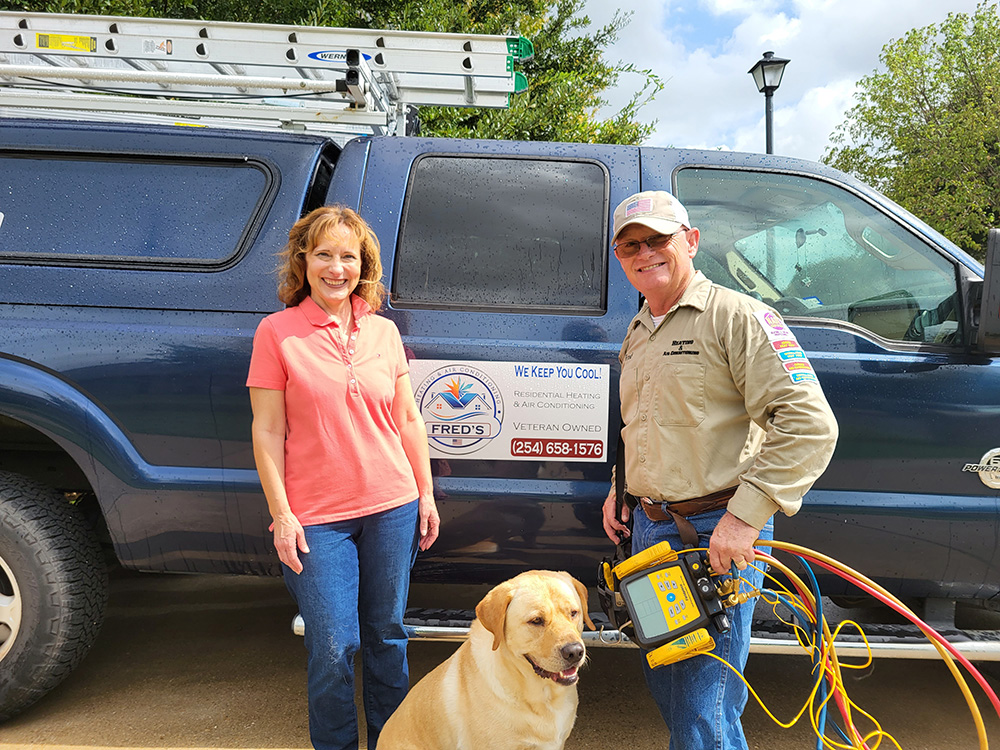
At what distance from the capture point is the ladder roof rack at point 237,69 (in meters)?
2.82

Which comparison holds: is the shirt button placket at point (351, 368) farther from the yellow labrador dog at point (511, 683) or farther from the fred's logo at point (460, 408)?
the yellow labrador dog at point (511, 683)

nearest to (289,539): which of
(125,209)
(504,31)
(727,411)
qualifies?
(727,411)

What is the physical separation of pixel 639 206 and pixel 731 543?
880 millimetres

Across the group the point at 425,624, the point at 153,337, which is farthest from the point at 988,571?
the point at 153,337

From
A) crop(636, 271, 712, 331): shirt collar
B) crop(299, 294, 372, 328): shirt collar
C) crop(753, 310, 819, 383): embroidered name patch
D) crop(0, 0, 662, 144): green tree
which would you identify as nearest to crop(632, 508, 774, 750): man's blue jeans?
crop(753, 310, 819, 383): embroidered name patch

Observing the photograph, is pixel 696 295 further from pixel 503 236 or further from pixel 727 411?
pixel 503 236

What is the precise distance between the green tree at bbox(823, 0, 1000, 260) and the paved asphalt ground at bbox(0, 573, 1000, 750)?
15.0 metres

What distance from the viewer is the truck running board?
2332mm

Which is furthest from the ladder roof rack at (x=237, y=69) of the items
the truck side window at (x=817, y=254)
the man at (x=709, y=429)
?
the man at (x=709, y=429)

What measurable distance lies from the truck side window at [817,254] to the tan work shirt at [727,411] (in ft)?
3.03

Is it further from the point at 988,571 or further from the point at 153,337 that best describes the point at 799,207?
the point at 153,337

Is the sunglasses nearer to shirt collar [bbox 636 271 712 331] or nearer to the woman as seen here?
shirt collar [bbox 636 271 712 331]

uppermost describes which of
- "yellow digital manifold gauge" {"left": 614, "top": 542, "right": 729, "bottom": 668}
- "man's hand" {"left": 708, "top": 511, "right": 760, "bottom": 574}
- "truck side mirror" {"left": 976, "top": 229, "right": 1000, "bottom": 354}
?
"truck side mirror" {"left": 976, "top": 229, "right": 1000, "bottom": 354}

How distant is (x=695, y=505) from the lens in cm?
183
